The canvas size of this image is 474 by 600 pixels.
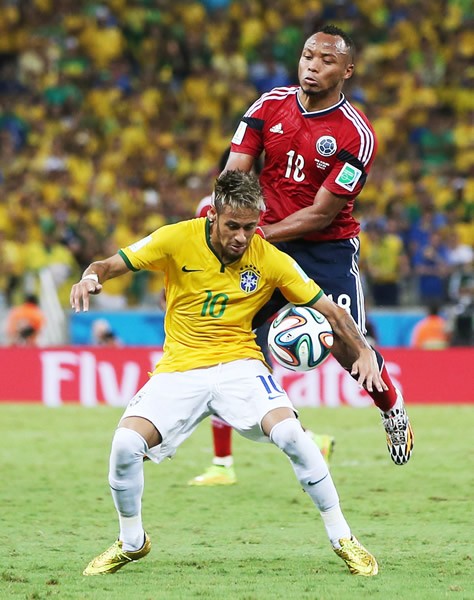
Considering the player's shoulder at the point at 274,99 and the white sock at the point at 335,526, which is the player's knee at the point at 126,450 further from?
the player's shoulder at the point at 274,99

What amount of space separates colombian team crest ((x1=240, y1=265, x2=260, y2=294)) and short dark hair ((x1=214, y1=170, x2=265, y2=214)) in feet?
1.20

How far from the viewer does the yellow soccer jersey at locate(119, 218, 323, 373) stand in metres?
5.98

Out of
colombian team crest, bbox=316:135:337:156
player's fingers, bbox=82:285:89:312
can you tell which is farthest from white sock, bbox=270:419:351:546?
colombian team crest, bbox=316:135:337:156

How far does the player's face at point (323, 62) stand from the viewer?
23.0ft

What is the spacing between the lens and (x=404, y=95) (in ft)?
70.9

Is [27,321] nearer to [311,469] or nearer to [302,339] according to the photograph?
[302,339]

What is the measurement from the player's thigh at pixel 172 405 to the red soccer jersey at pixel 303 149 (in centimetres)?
178

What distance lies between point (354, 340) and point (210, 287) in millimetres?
760

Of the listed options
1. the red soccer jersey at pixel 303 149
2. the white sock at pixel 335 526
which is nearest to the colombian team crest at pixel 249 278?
the white sock at pixel 335 526

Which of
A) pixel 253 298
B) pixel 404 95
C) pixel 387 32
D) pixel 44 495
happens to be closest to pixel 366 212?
pixel 404 95

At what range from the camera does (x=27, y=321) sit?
16.2 meters

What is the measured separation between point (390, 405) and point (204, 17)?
16.2m

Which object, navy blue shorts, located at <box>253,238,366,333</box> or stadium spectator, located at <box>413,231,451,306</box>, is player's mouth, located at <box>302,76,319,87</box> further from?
stadium spectator, located at <box>413,231,451,306</box>

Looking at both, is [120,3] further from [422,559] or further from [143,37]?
[422,559]
